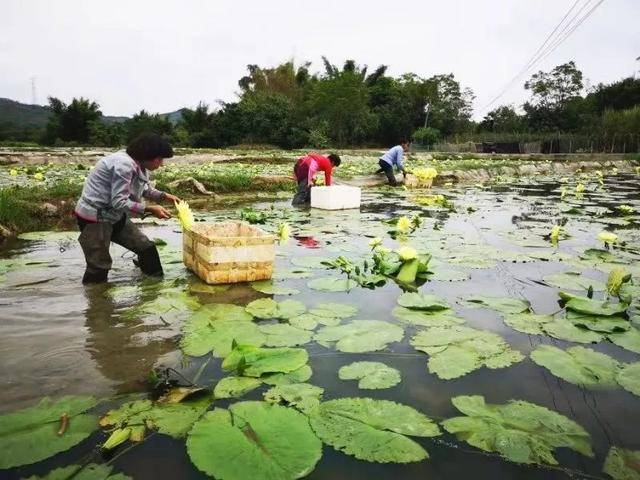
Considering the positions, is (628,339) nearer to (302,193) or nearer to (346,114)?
(302,193)

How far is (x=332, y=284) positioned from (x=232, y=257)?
0.77m

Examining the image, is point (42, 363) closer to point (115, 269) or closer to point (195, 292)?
point (195, 292)

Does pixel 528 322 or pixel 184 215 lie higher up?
pixel 184 215

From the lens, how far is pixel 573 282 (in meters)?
3.29

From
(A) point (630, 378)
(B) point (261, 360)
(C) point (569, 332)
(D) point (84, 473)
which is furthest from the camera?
(C) point (569, 332)

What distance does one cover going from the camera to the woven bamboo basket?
3.22 meters

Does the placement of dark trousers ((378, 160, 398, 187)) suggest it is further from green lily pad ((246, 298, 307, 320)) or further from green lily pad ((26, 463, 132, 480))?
green lily pad ((26, 463, 132, 480))

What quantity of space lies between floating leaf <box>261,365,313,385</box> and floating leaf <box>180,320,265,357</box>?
1.05ft

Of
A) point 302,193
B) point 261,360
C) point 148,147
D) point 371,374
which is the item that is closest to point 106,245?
point 148,147

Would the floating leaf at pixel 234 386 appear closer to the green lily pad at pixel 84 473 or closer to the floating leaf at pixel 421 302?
the green lily pad at pixel 84 473

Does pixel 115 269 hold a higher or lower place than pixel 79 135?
lower

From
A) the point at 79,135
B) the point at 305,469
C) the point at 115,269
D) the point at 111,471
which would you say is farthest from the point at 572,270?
the point at 79,135

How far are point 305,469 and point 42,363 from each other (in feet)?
4.72

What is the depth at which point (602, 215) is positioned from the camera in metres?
7.02
